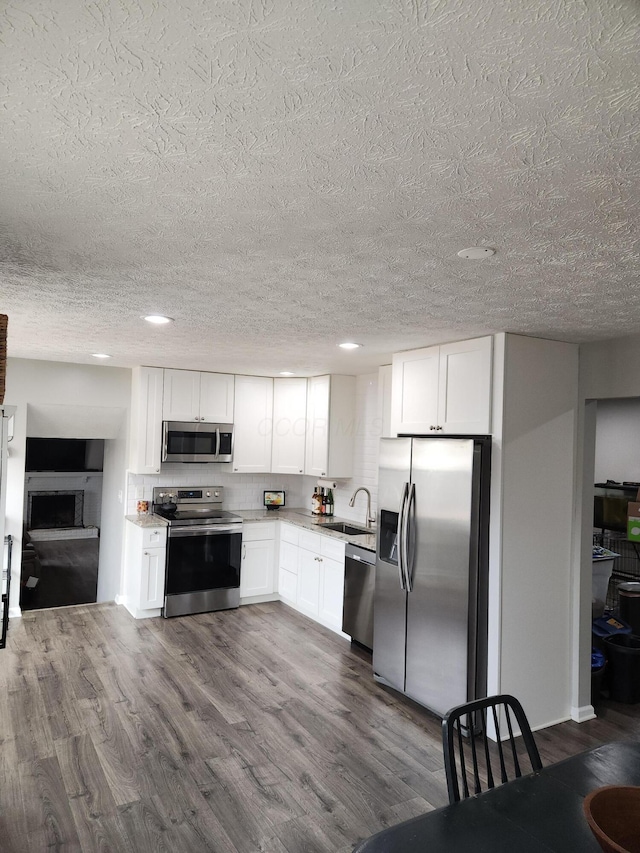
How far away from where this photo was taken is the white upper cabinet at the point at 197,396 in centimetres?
562

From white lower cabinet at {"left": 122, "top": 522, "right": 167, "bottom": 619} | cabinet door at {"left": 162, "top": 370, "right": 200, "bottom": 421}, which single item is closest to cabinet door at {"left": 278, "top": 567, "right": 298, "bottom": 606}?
white lower cabinet at {"left": 122, "top": 522, "right": 167, "bottom": 619}

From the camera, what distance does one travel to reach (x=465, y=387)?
358 cm

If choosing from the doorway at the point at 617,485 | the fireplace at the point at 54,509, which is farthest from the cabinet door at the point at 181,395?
the fireplace at the point at 54,509

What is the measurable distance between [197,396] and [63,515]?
5.10 meters

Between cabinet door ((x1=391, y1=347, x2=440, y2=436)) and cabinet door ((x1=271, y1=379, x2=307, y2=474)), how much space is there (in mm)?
2000

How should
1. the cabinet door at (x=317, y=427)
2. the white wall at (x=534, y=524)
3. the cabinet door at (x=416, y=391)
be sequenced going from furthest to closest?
the cabinet door at (x=317, y=427) → the cabinet door at (x=416, y=391) → the white wall at (x=534, y=524)

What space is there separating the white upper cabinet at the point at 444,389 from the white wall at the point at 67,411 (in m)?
3.15

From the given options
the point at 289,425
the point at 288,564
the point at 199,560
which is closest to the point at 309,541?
the point at 288,564

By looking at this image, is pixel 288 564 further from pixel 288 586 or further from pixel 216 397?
pixel 216 397

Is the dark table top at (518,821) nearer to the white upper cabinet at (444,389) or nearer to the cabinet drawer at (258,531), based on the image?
the white upper cabinet at (444,389)

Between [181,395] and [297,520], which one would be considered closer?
[181,395]

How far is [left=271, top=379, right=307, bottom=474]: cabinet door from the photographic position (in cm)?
607

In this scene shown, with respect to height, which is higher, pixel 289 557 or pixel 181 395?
pixel 181 395

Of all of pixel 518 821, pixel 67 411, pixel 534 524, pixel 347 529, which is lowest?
pixel 518 821
